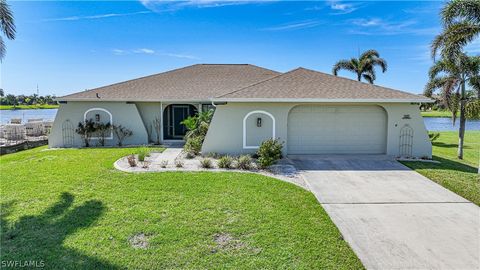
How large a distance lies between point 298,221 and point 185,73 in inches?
705

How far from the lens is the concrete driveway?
4.68 metres

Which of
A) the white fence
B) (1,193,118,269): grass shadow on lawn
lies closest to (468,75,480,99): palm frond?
(1,193,118,269): grass shadow on lawn

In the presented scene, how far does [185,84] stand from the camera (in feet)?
63.6

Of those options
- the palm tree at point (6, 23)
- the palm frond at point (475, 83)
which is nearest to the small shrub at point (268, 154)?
the palm tree at point (6, 23)

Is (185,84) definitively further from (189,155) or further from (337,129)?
(337,129)

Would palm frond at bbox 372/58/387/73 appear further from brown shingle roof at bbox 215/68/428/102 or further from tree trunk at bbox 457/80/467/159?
brown shingle roof at bbox 215/68/428/102

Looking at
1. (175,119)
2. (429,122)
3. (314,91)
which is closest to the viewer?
(314,91)

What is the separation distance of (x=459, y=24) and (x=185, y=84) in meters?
15.5

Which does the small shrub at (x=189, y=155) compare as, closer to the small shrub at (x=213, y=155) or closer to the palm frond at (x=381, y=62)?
the small shrub at (x=213, y=155)

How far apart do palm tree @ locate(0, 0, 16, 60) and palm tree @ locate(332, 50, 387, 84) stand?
30.6 meters

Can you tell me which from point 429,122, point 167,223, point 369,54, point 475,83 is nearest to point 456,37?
point 475,83

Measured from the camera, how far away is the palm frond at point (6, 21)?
1049 centimetres

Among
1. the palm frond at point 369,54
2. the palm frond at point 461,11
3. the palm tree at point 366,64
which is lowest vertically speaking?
the palm frond at point 461,11

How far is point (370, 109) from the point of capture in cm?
1314
